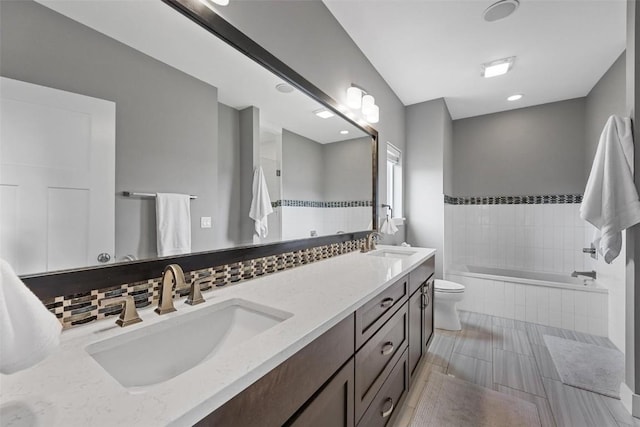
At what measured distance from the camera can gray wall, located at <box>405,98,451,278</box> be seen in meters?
3.15

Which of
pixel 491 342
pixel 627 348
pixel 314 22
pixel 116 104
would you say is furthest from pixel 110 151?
pixel 491 342

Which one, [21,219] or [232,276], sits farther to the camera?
[232,276]

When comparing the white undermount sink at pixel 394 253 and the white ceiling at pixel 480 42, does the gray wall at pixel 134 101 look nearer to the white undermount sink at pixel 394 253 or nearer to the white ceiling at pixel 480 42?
the white ceiling at pixel 480 42

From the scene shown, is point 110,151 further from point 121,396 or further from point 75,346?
point 121,396

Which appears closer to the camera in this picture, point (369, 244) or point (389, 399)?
point (389, 399)

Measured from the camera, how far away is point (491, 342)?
95.4 inches

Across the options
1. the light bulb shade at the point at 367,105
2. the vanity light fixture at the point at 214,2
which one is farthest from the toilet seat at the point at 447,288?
the vanity light fixture at the point at 214,2

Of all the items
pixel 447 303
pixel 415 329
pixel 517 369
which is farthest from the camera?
pixel 447 303

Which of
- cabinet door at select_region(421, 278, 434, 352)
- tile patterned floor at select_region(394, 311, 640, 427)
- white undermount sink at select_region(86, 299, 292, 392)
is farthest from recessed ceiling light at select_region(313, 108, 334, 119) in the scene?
tile patterned floor at select_region(394, 311, 640, 427)

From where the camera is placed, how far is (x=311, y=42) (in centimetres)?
166

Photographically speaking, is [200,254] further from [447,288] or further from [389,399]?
[447,288]

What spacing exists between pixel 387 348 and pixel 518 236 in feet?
10.5

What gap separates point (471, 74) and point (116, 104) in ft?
9.83

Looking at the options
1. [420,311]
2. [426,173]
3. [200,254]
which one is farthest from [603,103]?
[200,254]
